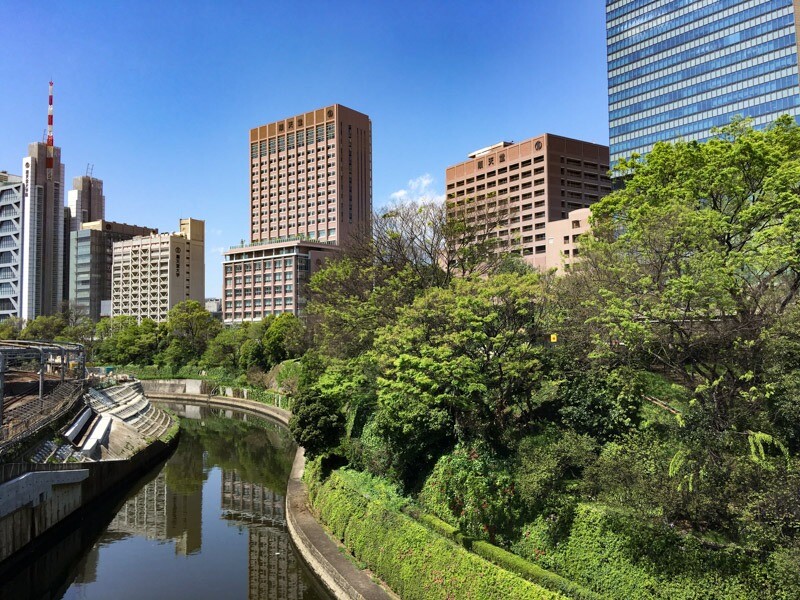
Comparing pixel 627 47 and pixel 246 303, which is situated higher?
pixel 627 47

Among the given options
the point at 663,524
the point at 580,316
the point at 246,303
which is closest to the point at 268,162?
the point at 246,303

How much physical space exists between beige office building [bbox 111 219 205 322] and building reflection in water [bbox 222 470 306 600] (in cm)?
10917

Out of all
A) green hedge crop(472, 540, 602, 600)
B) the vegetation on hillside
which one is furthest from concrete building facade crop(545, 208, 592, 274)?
green hedge crop(472, 540, 602, 600)

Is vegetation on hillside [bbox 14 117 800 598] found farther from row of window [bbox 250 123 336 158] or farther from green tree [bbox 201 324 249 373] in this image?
row of window [bbox 250 123 336 158]

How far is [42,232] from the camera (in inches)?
5344

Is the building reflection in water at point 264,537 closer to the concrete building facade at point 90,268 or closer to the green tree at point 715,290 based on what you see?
the green tree at point 715,290

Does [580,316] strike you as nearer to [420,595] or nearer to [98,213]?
[420,595]

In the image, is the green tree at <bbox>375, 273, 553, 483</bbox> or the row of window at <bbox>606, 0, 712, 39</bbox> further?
the row of window at <bbox>606, 0, 712, 39</bbox>

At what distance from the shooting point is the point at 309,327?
55.9m

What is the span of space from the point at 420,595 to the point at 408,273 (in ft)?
53.5

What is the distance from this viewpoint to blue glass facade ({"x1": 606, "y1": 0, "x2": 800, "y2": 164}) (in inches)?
3167

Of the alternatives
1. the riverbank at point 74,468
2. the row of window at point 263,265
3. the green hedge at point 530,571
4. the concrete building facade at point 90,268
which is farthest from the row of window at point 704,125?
the concrete building facade at point 90,268

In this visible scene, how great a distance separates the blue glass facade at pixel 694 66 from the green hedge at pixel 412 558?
7652 cm

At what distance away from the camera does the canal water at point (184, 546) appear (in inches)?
923
